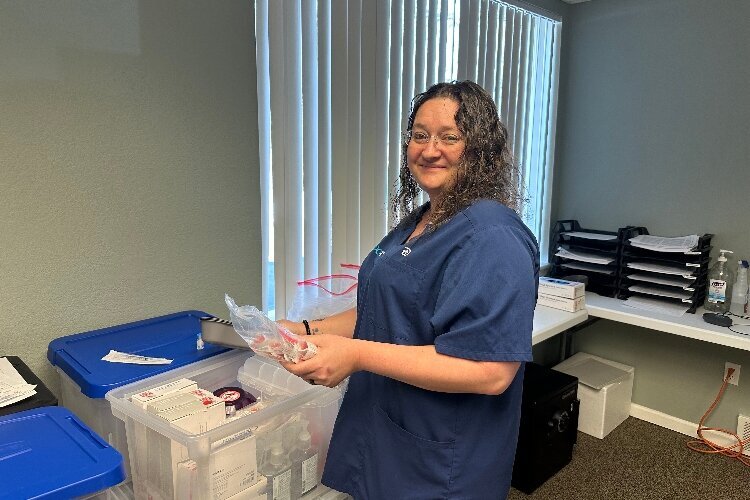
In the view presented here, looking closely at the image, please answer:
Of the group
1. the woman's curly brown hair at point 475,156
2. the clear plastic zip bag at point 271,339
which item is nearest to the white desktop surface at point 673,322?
the woman's curly brown hair at point 475,156

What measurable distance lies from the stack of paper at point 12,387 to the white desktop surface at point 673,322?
2283 mm

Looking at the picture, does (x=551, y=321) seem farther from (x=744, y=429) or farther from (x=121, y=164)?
(x=121, y=164)

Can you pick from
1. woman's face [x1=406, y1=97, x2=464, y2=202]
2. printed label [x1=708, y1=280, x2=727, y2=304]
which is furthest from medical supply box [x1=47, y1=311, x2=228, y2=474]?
printed label [x1=708, y1=280, x2=727, y2=304]

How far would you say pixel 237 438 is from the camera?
105 cm

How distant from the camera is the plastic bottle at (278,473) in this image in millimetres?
1146

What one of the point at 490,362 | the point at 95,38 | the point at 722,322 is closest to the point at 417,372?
the point at 490,362

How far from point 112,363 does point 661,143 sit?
2.69m

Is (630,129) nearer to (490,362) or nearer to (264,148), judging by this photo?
(264,148)

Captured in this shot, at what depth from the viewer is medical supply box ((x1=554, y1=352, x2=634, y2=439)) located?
2.70 meters

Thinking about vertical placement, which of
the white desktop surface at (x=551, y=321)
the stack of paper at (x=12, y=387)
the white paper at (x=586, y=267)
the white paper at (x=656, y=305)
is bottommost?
the white desktop surface at (x=551, y=321)

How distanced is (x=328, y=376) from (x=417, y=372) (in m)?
0.16

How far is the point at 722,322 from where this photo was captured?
2.31 meters

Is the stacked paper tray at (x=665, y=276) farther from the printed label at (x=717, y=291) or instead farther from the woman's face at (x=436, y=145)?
the woman's face at (x=436, y=145)

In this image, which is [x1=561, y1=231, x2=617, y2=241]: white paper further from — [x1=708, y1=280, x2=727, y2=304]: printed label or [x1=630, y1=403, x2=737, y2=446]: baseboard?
[x1=630, y1=403, x2=737, y2=446]: baseboard
